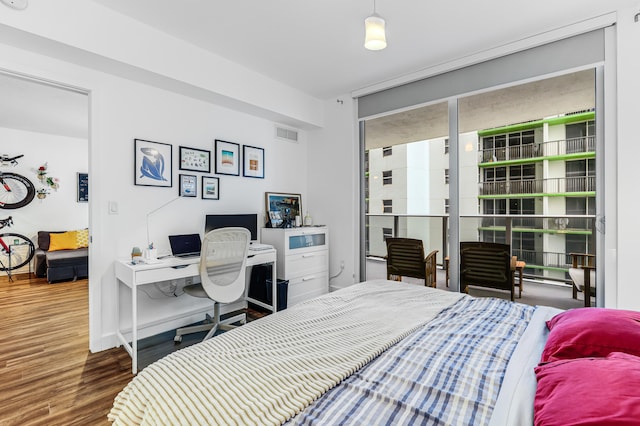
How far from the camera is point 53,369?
7.70 feet

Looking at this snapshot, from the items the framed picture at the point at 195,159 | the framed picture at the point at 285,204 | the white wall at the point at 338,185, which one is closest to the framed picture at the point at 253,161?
the framed picture at the point at 285,204

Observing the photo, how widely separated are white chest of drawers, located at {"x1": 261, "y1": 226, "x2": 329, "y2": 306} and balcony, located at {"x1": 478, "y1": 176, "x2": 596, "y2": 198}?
6.51ft

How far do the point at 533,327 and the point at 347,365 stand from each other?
3.34 feet

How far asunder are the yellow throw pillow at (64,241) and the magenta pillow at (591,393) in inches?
266

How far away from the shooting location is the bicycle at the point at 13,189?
5254 mm

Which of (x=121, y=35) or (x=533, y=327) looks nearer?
(x=533, y=327)

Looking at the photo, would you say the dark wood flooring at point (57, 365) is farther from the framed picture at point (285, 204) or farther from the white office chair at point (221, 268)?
the framed picture at point (285, 204)

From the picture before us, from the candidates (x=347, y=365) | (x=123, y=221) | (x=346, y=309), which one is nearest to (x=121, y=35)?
(x=123, y=221)

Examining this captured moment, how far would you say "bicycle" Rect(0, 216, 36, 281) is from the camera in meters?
5.25

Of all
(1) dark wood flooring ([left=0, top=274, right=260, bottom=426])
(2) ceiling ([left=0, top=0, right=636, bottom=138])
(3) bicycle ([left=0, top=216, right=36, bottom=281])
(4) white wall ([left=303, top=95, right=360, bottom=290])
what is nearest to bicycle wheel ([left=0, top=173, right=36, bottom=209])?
(3) bicycle ([left=0, top=216, right=36, bottom=281])

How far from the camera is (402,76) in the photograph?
3.53m

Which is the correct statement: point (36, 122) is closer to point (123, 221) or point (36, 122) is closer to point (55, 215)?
point (55, 215)

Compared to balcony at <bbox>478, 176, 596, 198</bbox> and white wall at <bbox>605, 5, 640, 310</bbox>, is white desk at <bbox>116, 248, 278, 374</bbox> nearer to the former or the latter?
balcony at <bbox>478, 176, 596, 198</bbox>

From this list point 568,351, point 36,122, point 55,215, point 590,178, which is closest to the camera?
point 568,351
